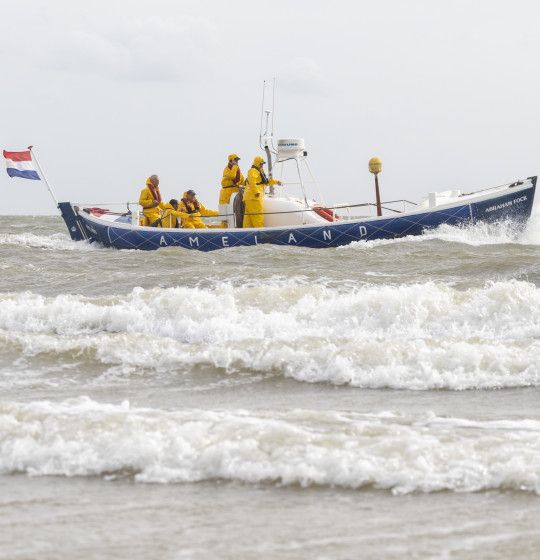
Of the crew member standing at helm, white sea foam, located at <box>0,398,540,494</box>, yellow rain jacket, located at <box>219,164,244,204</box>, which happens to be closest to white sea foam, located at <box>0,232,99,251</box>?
the crew member standing at helm

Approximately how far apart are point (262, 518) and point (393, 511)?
1.59 ft

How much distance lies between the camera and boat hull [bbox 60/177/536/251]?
1605 cm

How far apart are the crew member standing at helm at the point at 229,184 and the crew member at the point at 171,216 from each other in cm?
71

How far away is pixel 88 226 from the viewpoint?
741 inches

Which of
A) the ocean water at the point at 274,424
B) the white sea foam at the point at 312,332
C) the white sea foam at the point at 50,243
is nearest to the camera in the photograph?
the ocean water at the point at 274,424

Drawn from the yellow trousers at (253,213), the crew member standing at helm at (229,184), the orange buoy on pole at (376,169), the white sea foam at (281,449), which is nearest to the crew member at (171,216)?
the crew member standing at helm at (229,184)

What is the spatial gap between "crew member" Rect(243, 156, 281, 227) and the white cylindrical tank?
691 millimetres

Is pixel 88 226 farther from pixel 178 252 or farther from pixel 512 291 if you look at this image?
pixel 512 291

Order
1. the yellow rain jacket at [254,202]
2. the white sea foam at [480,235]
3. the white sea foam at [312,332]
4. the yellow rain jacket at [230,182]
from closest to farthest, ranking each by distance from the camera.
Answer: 1. the white sea foam at [312,332]
2. the white sea foam at [480,235]
3. the yellow rain jacket at [254,202]
4. the yellow rain jacket at [230,182]

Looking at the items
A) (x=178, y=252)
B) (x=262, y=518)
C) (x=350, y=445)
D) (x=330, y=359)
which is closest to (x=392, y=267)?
(x=178, y=252)

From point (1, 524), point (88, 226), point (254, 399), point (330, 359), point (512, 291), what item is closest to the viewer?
point (1, 524)

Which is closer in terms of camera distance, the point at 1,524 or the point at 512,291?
the point at 1,524

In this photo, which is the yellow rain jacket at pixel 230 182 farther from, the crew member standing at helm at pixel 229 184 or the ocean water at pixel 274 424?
the ocean water at pixel 274 424

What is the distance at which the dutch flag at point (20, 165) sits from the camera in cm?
1822
